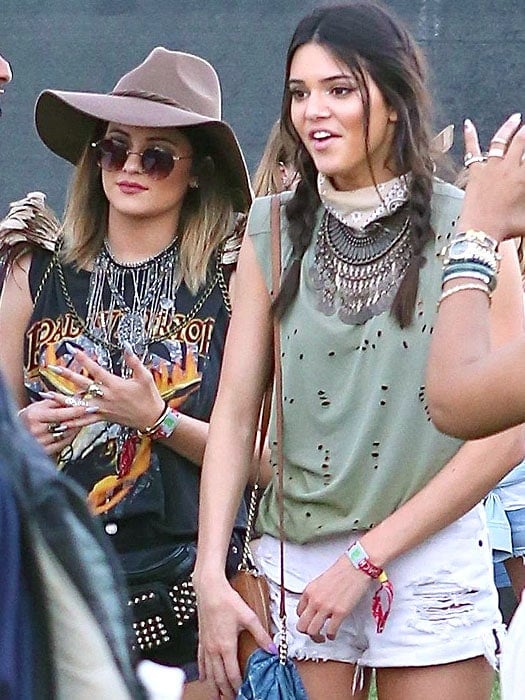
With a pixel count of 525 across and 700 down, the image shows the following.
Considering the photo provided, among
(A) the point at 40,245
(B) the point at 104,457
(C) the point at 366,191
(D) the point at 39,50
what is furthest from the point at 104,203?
(D) the point at 39,50

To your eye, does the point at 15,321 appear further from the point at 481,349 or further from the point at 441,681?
the point at 481,349

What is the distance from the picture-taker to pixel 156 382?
3217mm

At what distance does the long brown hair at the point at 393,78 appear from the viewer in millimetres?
2803

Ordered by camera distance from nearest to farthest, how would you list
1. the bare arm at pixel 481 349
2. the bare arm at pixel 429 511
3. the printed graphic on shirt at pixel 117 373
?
the bare arm at pixel 481 349
the bare arm at pixel 429 511
the printed graphic on shirt at pixel 117 373

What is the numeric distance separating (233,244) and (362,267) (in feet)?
1.82

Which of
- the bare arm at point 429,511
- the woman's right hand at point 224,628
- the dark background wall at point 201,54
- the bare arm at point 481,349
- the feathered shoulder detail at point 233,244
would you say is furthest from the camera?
the dark background wall at point 201,54

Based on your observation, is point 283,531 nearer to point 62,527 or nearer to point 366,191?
point 366,191

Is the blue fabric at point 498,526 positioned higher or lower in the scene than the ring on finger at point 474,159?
lower

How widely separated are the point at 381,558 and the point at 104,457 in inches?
30.9

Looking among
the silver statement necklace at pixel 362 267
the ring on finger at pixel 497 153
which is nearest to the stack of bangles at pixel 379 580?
the silver statement necklace at pixel 362 267

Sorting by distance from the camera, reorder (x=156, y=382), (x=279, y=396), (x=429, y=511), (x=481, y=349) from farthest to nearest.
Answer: (x=156, y=382) → (x=279, y=396) → (x=429, y=511) → (x=481, y=349)

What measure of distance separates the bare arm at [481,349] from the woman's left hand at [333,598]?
2.37ft

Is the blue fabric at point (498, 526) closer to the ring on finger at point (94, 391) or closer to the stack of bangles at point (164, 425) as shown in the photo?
the stack of bangles at point (164, 425)

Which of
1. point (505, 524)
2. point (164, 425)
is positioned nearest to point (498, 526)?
point (505, 524)
